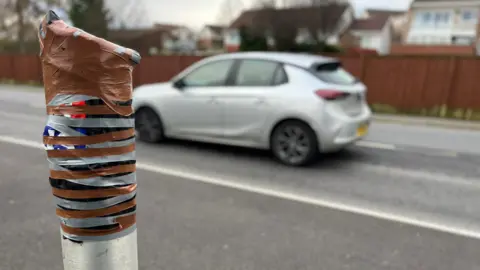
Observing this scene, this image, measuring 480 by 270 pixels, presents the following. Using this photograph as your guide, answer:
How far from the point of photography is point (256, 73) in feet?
21.4

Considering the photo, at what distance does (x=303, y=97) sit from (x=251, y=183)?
1.50 m

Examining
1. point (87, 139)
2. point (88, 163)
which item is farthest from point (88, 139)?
point (88, 163)

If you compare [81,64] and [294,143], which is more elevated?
[81,64]

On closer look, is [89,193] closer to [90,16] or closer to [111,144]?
[111,144]

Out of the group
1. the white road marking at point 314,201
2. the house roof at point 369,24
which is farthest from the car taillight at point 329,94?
the house roof at point 369,24

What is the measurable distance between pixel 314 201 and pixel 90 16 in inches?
1701

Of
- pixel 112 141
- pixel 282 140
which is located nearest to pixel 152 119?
pixel 282 140

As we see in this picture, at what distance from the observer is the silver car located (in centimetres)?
597

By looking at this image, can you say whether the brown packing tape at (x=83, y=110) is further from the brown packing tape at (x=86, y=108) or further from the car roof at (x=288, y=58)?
the car roof at (x=288, y=58)

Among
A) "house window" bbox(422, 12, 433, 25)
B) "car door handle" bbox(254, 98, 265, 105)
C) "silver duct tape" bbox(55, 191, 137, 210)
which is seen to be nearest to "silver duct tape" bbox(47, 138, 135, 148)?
"silver duct tape" bbox(55, 191, 137, 210)

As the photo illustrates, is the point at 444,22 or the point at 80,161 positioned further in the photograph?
the point at 444,22

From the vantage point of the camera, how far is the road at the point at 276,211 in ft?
11.4

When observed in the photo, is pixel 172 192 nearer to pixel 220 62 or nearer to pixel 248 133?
pixel 248 133

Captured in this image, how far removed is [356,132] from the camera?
6258mm
